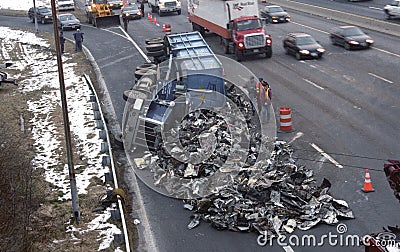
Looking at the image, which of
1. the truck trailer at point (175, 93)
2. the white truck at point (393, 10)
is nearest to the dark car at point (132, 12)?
the white truck at point (393, 10)

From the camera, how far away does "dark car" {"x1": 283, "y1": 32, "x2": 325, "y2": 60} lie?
36031 millimetres

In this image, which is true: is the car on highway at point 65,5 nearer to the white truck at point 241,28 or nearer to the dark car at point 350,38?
the white truck at point 241,28

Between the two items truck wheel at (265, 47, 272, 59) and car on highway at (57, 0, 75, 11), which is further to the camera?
car on highway at (57, 0, 75, 11)

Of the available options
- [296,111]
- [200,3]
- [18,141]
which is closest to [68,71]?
[200,3]

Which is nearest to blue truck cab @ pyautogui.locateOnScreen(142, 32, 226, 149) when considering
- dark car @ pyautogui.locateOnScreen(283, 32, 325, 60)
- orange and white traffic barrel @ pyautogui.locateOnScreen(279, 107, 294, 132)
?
orange and white traffic barrel @ pyautogui.locateOnScreen(279, 107, 294, 132)

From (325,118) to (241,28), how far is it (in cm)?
1338

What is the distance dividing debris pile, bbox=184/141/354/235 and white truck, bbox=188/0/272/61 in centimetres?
1867

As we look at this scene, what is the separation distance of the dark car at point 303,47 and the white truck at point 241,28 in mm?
1213

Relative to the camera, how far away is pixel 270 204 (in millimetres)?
16625

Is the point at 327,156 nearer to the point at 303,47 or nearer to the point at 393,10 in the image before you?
the point at 303,47

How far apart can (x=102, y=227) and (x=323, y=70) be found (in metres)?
19.7

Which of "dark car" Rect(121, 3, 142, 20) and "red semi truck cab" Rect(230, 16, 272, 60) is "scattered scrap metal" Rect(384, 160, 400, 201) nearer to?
"red semi truck cab" Rect(230, 16, 272, 60)

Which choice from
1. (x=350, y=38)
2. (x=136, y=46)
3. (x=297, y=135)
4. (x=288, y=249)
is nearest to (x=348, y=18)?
(x=350, y=38)

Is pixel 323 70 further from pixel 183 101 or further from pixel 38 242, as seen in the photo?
pixel 38 242
